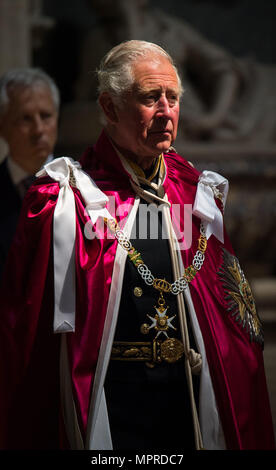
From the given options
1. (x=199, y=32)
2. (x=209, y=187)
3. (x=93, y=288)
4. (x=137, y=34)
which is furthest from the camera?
(x=199, y=32)

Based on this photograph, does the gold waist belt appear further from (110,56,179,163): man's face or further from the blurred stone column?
the blurred stone column

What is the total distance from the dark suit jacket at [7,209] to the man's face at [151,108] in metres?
1.13

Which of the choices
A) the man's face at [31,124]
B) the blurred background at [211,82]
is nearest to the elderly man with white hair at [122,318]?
the man's face at [31,124]

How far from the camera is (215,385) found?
7.18 ft

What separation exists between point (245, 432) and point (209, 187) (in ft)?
2.32

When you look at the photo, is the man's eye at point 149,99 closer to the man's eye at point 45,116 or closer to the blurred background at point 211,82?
the man's eye at point 45,116

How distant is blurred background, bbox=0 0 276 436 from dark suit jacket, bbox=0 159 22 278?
7.36 feet

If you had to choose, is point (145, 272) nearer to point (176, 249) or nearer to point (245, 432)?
point (176, 249)

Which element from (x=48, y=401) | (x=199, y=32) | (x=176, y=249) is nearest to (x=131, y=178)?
(x=176, y=249)

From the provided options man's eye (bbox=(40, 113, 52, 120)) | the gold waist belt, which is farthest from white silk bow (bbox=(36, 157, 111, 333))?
man's eye (bbox=(40, 113, 52, 120))

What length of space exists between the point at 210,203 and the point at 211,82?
158 inches

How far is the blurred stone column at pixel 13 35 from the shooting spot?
189 inches

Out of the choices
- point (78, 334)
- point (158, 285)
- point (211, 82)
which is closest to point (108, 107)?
point (158, 285)
